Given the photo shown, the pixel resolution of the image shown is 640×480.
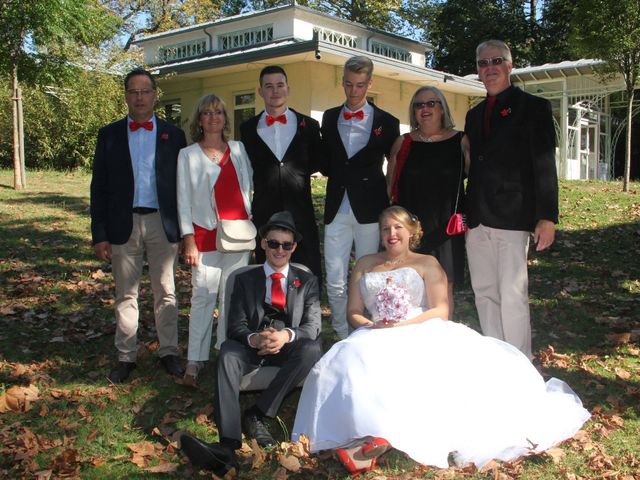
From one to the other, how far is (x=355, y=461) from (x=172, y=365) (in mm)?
2226

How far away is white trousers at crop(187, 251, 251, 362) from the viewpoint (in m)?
5.26

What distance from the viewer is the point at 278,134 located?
539cm

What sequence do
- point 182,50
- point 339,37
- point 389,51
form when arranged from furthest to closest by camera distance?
1. point 389,51
2. point 182,50
3. point 339,37

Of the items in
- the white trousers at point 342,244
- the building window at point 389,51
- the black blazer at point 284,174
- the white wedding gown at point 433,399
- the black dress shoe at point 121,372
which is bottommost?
the black dress shoe at point 121,372

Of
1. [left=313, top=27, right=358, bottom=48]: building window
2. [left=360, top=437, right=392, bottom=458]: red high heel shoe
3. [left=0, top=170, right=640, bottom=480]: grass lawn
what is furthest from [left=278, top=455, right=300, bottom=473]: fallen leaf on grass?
[left=313, top=27, right=358, bottom=48]: building window

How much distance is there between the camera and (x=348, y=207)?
5410mm

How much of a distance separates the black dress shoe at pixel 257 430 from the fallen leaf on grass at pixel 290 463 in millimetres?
240

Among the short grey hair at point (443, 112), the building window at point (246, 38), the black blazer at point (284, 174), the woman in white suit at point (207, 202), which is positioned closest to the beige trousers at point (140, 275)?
the woman in white suit at point (207, 202)

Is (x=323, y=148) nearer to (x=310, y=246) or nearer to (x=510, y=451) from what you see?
(x=310, y=246)

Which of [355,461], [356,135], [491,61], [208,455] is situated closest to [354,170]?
[356,135]

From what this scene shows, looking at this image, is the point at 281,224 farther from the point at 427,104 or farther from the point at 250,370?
the point at 427,104

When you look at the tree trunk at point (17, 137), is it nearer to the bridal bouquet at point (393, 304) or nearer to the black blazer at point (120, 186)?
the black blazer at point (120, 186)

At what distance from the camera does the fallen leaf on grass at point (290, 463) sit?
13.2 ft

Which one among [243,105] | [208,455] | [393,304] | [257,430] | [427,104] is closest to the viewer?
[208,455]
